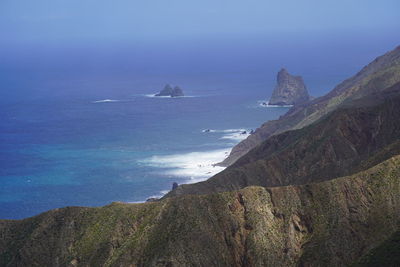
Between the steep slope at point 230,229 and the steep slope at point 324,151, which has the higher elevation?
the steep slope at point 324,151

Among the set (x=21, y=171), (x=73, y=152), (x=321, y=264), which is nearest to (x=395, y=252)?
(x=321, y=264)

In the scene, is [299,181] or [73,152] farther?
[73,152]

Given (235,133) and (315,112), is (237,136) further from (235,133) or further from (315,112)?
(315,112)

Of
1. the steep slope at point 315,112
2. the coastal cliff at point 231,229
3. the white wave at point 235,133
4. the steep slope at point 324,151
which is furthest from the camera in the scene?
the white wave at point 235,133

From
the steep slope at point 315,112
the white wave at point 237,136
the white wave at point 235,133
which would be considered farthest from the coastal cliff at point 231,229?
the white wave at point 237,136

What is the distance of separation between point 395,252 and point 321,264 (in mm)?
9904

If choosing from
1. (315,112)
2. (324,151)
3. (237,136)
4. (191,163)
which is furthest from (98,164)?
(324,151)

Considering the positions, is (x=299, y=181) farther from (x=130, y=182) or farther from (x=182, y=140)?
(x=182, y=140)

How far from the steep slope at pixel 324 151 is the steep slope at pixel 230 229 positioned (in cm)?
2312

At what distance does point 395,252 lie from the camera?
64125 millimetres

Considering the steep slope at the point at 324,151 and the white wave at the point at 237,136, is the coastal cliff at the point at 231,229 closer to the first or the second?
the steep slope at the point at 324,151

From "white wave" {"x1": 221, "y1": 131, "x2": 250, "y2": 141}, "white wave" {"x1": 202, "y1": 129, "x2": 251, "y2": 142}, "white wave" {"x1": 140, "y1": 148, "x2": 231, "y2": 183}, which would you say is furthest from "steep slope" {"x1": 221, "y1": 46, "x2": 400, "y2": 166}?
"white wave" {"x1": 202, "y1": 129, "x2": 251, "y2": 142}

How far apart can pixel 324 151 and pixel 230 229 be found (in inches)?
1442

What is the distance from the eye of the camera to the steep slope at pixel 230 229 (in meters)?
73.9
